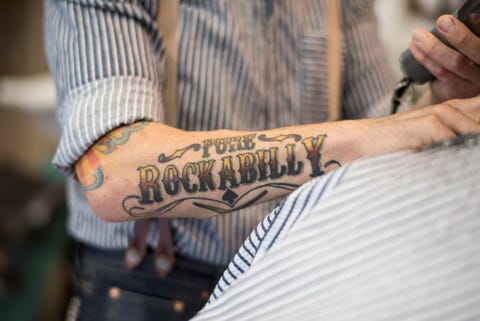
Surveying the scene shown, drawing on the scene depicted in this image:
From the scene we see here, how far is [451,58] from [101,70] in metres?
0.46

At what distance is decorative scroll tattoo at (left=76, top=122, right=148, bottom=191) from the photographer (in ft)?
2.57

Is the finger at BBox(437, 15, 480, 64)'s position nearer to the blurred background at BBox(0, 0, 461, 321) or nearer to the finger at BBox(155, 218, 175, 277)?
the finger at BBox(155, 218, 175, 277)

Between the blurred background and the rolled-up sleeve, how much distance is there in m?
1.31

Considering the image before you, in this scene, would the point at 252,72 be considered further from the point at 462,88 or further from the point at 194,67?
the point at 462,88

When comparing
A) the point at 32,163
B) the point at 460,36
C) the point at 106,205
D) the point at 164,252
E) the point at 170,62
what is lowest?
the point at 32,163

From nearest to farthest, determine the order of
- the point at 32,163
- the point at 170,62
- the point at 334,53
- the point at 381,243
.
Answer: the point at 381,243
the point at 170,62
the point at 334,53
the point at 32,163

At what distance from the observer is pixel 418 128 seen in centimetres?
65

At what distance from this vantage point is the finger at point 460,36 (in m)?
0.73

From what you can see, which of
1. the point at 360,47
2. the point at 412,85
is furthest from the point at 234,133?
the point at 360,47

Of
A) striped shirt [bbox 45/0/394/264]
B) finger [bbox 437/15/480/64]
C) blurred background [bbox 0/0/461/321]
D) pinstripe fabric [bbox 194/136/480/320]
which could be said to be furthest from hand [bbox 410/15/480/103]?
blurred background [bbox 0/0/461/321]

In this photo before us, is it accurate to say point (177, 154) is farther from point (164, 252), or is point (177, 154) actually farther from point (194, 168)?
point (164, 252)

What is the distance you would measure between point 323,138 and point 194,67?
32 cm

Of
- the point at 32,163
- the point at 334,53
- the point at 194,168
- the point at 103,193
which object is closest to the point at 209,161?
the point at 194,168

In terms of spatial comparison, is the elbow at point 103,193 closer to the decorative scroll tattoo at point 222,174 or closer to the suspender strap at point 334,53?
the decorative scroll tattoo at point 222,174
